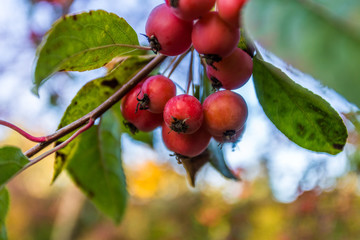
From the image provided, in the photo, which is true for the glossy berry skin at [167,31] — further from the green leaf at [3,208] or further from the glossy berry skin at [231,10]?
the green leaf at [3,208]

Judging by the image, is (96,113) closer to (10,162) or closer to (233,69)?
(10,162)

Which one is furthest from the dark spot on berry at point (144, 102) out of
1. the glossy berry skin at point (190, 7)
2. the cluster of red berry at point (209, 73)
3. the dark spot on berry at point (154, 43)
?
the glossy berry skin at point (190, 7)

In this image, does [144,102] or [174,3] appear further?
[144,102]

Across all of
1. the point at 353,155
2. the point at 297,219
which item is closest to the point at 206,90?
the point at 353,155

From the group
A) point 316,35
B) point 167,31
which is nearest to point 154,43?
point 167,31

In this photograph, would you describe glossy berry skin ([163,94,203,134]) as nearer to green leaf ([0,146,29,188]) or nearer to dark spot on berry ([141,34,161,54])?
dark spot on berry ([141,34,161,54])

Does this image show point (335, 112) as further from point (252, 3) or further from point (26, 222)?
point (26, 222)

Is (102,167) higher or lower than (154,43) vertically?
lower

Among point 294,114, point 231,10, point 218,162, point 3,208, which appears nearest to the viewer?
point 231,10
